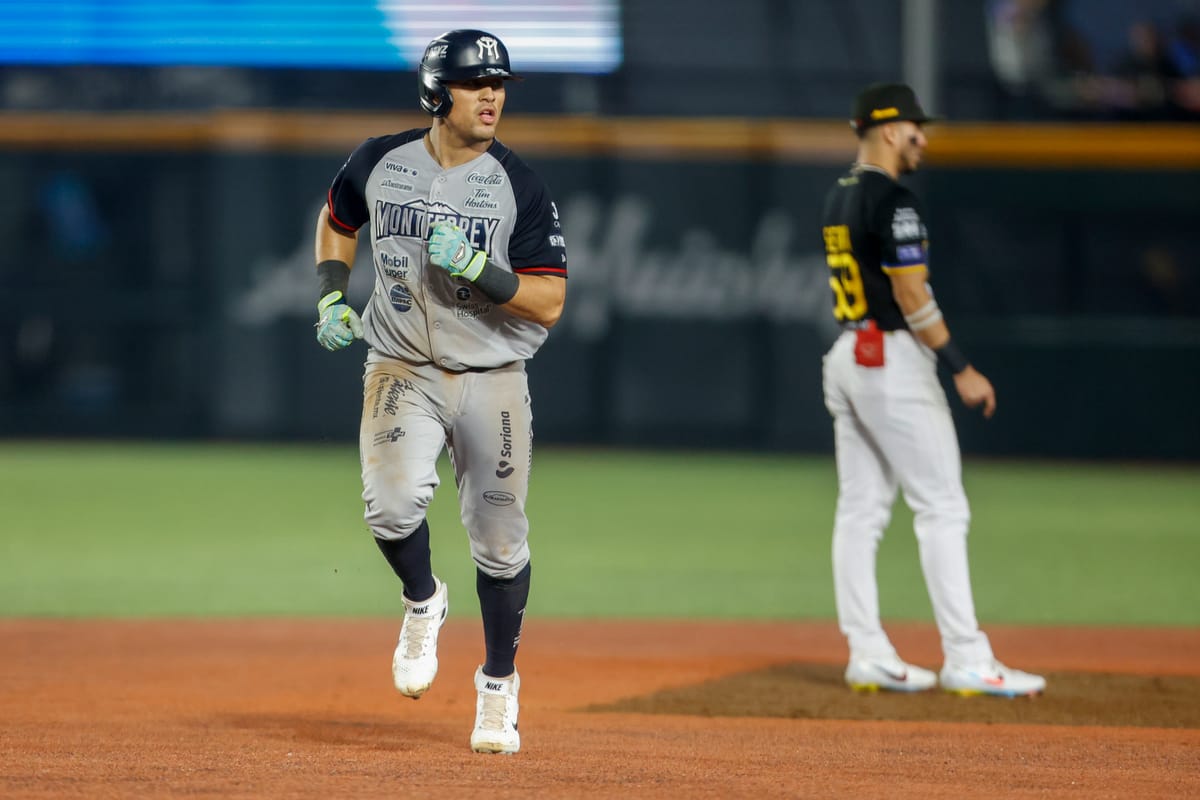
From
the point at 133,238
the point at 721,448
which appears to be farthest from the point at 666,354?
the point at 133,238

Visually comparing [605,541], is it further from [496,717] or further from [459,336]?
[459,336]

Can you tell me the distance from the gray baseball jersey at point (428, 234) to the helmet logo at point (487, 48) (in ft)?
0.98

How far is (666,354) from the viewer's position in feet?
53.9

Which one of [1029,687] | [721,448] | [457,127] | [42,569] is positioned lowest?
[721,448]

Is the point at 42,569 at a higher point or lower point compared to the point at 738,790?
lower

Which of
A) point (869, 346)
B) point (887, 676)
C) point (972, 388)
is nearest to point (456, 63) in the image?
point (869, 346)

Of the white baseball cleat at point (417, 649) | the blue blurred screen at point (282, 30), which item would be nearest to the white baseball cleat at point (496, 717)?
the white baseball cleat at point (417, 649)

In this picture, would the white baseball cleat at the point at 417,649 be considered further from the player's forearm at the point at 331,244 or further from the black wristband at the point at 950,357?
the black wristband at the point at 950,357

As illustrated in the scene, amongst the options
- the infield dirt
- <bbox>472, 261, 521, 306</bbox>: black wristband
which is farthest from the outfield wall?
<bbox>472, 261, 521, 306</bbox>: black wristband

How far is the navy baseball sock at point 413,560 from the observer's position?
188 inches

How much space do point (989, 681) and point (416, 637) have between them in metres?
2.20

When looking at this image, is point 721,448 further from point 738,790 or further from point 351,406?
point 738,790

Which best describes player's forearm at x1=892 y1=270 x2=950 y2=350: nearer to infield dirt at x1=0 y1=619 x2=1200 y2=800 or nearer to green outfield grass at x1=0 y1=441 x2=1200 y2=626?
infield dirt at x1=0 y1=619 x2=1200 y2=800

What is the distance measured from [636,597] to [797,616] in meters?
0.91
